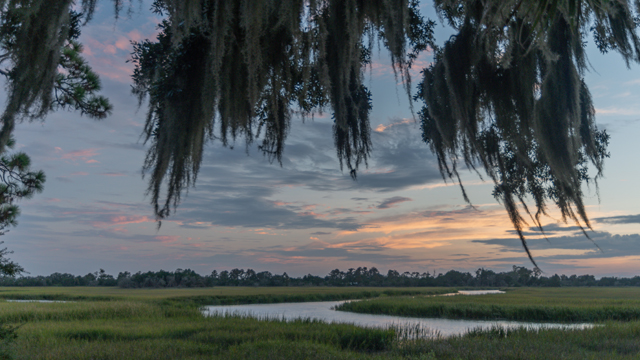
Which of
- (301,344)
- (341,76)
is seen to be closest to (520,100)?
(341,76)

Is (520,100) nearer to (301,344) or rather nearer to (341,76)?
(341,76)

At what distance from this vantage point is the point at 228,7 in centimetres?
311

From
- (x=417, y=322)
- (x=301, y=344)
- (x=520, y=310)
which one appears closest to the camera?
(x=301, y=344)

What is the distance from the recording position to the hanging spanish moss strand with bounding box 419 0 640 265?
11.8 ft

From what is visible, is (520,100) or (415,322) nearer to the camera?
(520,100)

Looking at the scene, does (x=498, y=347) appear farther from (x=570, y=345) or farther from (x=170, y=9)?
(x=170, y=9)

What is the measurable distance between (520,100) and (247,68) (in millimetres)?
2805

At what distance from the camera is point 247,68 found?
3.54m

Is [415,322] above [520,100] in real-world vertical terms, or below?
below

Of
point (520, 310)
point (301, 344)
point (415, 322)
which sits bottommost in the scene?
point (415, 322)

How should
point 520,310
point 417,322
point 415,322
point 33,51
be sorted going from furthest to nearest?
point 520,310 < point 417,322 < point 415,322 < point 33,51

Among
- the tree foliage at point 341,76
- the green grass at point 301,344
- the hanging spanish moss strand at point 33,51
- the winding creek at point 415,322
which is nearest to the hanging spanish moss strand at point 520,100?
the tree foliage at point 341,76

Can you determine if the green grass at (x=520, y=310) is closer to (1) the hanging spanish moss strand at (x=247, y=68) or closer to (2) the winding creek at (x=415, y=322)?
(2) the winding creek at (x=415, y=322)

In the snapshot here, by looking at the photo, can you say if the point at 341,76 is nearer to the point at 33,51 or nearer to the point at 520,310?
the point at 33,51
